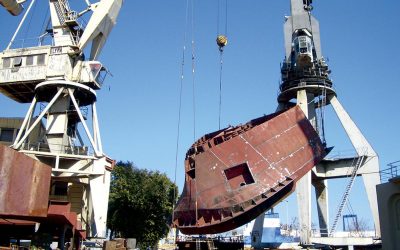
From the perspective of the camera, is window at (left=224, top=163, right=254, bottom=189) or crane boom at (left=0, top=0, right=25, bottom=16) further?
crane boom at (left=0, top=0, right=25, bottom=16)

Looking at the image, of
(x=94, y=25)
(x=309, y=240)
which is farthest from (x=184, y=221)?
(x=94, y=25)

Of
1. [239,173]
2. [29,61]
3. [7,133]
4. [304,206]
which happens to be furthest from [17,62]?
[304,206]

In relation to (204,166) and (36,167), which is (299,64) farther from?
(36,167)

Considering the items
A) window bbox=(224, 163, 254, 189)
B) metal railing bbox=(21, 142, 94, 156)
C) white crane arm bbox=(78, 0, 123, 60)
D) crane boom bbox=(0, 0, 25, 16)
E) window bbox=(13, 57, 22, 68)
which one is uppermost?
white crane arm bbox=(78, 0, 123, 60)

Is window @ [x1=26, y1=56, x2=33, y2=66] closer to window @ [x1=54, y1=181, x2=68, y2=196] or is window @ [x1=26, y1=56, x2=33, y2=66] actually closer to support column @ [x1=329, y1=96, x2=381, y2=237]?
window @ [x1=54, y1=181, x2=68, y2=196]

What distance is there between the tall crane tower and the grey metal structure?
19905 millimetres

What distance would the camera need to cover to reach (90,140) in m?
34.8

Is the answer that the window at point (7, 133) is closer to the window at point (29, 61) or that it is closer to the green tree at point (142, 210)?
the window at point (29, 61)

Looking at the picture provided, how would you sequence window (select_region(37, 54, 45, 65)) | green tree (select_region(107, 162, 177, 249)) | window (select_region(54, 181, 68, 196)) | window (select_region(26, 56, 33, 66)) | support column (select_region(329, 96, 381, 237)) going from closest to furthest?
window (select_region(54, 181, 68, 196)) < window (select_region(37, 54, 45, 65)) < window (select_region(26, 56, 33, 66)) < support column (select_region(329, 96, 381, 237)) < green tree (select_region(107, 162, 177, 249))

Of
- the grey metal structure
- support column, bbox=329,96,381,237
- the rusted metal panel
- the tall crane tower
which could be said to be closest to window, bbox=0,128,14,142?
the tall crane tower

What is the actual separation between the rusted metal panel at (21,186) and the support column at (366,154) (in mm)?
30529

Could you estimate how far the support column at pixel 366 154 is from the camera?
126ft

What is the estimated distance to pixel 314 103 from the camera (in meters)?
45.7

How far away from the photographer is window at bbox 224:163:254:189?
80.4 feet
